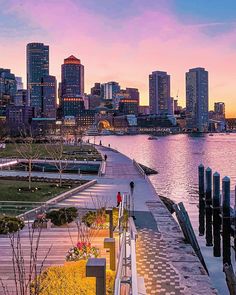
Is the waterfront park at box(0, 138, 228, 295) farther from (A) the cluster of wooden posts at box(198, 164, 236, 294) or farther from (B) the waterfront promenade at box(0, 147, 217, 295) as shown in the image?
(A) the cluster of wooden posts at box(198, 164, 236, 294)

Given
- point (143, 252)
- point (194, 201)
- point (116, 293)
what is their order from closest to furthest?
point (116, 293) → point (143, 252) → point (194, 201)

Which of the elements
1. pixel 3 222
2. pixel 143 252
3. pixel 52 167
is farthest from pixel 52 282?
pixel 52 167

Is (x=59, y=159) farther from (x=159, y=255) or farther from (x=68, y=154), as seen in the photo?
(x=159, y=255)

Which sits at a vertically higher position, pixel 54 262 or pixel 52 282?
pixel 52 282

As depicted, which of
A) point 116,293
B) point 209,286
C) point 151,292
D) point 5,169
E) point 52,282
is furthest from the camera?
point 5,169

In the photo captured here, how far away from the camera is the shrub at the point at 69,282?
8.41 meters

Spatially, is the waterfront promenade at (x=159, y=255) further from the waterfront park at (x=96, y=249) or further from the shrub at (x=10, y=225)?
the shrub at (x=10, y=225)

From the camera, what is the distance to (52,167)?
61.7m

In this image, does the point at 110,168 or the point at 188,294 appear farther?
the point at 110,168

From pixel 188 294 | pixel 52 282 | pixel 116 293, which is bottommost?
pixel 188 294

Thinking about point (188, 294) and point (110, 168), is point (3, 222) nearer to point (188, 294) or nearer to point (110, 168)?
point (188, 294)

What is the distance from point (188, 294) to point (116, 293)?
7.54 metres

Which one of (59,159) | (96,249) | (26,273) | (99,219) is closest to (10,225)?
(99,219)

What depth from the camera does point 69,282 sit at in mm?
8703
